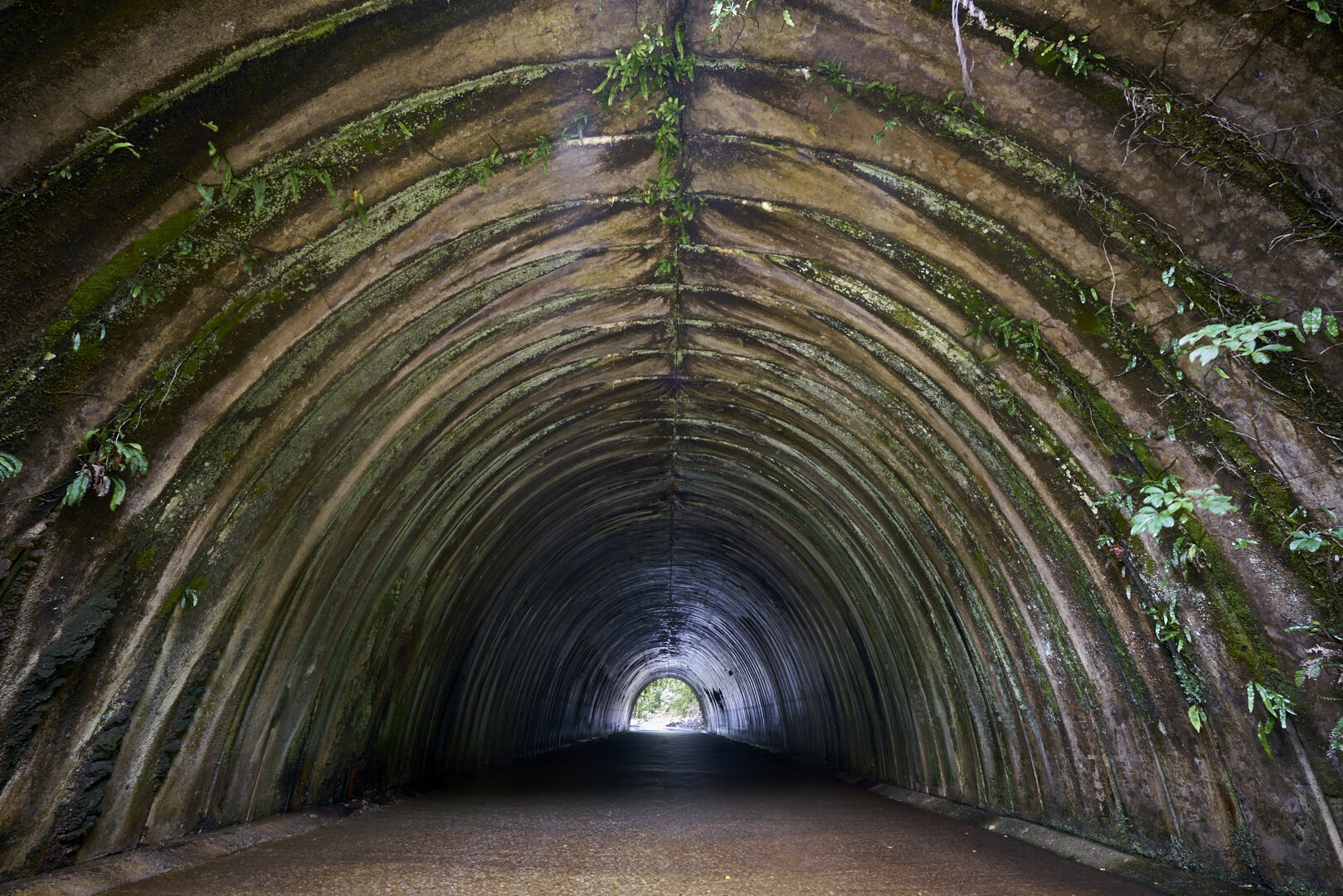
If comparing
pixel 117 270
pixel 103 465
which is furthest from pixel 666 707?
pixel 117 270

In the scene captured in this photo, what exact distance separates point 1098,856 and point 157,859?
20.7ft

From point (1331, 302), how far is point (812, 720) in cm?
1406

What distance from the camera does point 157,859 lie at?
4.93 metres

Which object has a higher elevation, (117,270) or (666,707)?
(666,707)

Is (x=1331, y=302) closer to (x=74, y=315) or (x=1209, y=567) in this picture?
(x=1209, y=567)

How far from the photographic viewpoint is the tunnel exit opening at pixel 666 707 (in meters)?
55.9

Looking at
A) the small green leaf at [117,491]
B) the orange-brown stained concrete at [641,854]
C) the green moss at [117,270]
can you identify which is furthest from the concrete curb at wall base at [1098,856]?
the green moss at [117,270]

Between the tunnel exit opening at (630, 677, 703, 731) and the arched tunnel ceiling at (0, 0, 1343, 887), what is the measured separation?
50324 mm

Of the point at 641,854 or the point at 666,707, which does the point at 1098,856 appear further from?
the point at 666,707

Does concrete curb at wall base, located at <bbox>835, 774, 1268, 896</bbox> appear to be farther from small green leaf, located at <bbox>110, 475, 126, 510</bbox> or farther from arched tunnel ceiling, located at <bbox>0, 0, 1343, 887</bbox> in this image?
small green leaf, located at <bbox>110, 475, 126, 510</bbox>

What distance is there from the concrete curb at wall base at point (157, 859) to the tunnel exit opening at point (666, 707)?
164ft

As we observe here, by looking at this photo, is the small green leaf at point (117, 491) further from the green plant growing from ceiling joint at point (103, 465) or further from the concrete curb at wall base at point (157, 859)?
the concrete curb at wall base at point (157, 859)

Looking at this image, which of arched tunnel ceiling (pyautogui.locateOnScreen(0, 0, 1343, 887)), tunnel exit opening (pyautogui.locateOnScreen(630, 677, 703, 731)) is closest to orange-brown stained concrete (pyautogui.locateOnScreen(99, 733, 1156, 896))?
arched tunnel ceiling (pyautogui.locateOnScreen(0, 0, 1343, 887))

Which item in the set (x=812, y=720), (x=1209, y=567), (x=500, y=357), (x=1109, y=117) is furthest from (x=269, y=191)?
(x=812, y=720)
